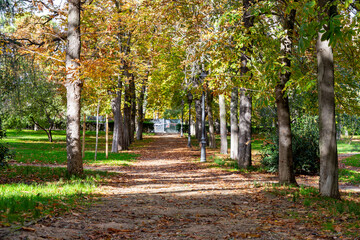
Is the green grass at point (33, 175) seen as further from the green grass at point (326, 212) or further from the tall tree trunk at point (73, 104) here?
the green grass at point (326, 212)

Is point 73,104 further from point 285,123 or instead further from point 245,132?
point 245,132

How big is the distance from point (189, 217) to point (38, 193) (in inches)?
127

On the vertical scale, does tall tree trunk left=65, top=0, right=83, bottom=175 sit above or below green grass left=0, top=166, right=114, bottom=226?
above

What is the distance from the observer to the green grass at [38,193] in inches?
207

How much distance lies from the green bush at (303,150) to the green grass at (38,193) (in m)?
6.61

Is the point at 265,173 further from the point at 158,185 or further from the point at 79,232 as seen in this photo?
the point at 79,232

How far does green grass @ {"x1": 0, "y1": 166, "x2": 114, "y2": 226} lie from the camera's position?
17.3 ft

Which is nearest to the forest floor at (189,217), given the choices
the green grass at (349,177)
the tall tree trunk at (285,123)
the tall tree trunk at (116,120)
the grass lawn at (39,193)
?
the grass lawn at (39,193)

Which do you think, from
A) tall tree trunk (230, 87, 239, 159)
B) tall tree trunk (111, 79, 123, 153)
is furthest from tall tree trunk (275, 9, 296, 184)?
tall tree trunk (111, 79, 123, 153)

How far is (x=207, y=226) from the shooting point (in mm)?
5773

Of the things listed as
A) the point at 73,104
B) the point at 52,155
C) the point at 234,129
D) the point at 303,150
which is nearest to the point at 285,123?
the point at 303,150

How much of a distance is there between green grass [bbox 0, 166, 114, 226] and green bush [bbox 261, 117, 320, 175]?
6.61 m

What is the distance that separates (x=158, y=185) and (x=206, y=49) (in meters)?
4.80

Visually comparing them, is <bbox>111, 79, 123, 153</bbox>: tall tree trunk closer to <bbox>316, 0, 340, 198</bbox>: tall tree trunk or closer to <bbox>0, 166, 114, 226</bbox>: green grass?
<bbox>0, 166, 114, 226</bbox>: green grass
